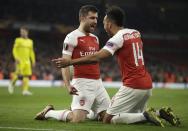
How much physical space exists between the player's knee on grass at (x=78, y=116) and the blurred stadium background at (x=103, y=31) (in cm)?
2666

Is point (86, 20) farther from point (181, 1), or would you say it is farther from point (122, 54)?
point (181, 1)

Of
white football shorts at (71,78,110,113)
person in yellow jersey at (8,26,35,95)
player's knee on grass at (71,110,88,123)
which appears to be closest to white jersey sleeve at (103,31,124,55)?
white football shorts at (71,78,110,113)

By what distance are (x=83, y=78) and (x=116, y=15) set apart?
4.77 feet

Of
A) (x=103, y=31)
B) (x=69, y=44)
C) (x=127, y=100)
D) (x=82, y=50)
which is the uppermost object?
(x=103, y=31)

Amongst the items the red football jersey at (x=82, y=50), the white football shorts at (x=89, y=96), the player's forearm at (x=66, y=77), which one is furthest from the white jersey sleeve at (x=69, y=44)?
the white football shorts at (x=89, y=96)

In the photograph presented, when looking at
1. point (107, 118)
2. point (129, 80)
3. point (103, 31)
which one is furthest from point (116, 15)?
point (103, 31)

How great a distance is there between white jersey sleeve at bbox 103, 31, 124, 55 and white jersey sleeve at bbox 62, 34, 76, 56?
1.13 meters

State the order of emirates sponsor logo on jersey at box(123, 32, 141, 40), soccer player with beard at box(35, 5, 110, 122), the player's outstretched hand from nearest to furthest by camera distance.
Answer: the player's outstretched hand
emirates sponsor logo on jersey at box(123, 32, 141, 40)
soccer player with beard at box(35, 5, 110, 122)

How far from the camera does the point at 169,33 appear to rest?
160 ft

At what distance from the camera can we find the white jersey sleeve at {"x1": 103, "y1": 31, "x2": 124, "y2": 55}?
8.40 meters

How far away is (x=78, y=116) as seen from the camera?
30.0 feet

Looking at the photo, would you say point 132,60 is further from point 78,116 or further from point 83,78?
point 78,116

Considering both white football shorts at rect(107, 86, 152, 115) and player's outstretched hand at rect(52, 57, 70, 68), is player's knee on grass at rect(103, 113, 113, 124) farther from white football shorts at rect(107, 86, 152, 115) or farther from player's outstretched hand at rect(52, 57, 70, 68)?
player's outstretched hand at rect(52, 57, 70, 68)

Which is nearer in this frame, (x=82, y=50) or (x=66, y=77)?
(x=66, y=77)
